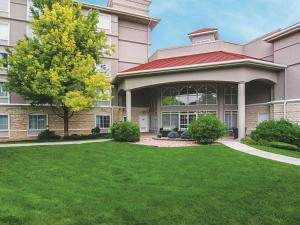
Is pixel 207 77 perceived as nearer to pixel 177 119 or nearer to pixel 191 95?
pixel 191 95

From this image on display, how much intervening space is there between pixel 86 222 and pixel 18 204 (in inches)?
74.9

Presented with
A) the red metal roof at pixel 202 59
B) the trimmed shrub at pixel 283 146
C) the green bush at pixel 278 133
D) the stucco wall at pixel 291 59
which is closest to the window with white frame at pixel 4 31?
the red metal roof at pixel 202 59

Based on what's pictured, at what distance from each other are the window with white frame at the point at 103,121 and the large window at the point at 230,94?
12.8 m

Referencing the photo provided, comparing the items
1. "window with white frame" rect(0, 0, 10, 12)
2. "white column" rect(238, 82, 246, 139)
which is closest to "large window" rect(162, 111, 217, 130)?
"white column" rect(238, 82, 246, 139)

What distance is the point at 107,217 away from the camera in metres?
4.67

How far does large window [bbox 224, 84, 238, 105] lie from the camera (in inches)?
950

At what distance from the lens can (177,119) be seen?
83.6 feet

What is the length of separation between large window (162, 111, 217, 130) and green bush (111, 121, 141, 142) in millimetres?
7708

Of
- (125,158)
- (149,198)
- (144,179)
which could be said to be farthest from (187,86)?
(149,198)

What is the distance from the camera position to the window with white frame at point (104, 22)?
2645 cm

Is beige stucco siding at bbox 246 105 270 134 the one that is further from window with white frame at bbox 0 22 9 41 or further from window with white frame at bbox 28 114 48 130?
window with white frame at bbox 0 22 9 41

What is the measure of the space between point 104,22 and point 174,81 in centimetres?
1159

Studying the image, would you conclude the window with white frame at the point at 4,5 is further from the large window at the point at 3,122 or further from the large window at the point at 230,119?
the large window at the point at 230,119

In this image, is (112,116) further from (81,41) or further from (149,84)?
(81,41)
